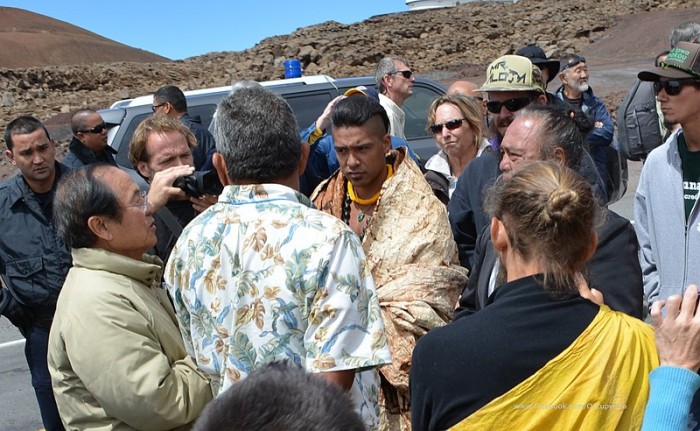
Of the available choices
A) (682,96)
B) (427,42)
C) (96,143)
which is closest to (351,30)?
(427,42)

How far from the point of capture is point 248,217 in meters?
2.48

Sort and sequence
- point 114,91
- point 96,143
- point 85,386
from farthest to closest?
point 114,91 → point 96,143 → point 85,386

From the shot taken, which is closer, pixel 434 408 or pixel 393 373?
pixel 434 408

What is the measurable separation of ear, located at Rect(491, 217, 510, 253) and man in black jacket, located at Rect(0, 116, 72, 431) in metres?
3.24

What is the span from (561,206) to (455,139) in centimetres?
320

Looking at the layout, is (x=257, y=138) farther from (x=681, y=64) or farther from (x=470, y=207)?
(x=681, y=64)

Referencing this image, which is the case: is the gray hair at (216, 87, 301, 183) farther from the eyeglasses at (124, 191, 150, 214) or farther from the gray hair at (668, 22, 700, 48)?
the gray hair at (668, 22, 700, 48)

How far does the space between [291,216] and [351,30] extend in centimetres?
4249

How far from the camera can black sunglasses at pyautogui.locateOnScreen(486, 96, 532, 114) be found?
14.7 ft

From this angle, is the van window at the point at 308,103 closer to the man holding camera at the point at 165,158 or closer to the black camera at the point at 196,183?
the man holding camera at the point at 165,158

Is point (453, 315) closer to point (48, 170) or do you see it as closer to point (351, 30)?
point (48, 170)

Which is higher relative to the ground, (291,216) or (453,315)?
(291,216)

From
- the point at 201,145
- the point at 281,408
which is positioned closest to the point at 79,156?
the point at 201,145

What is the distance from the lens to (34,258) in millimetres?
4738
